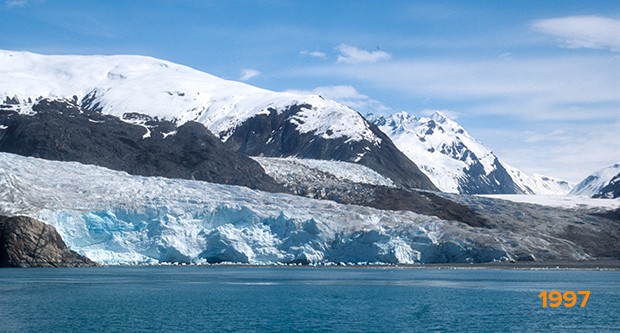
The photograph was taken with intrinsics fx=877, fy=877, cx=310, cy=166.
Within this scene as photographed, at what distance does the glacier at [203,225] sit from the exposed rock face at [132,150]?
38.0 metres

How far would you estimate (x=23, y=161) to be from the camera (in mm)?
116312

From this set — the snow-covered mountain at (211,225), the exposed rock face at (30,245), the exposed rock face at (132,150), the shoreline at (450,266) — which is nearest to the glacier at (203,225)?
the snow-covered mountain at (211,225)

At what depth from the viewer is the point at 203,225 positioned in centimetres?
10900

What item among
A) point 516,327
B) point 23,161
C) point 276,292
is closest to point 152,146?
point 23,161

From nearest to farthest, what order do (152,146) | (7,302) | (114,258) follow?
(7,302) < (114,258) < (152,146)

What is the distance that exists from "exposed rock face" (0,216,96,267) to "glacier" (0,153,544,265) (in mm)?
3780

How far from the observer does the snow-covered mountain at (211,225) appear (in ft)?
340

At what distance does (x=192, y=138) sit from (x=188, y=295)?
379 ft

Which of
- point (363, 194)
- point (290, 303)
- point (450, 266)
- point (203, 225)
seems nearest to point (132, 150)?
point (363, 194)

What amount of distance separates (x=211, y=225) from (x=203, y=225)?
3.66ft

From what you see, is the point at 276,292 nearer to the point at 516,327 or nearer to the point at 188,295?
the point at 188,295

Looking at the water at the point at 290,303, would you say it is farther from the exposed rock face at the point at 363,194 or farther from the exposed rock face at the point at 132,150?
the exposed rock face at the point at 132,150

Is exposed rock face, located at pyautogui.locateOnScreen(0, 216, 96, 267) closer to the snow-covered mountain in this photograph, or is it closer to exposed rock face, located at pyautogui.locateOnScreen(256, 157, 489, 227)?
the snow-covered mountain

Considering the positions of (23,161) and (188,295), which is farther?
(23,161)
